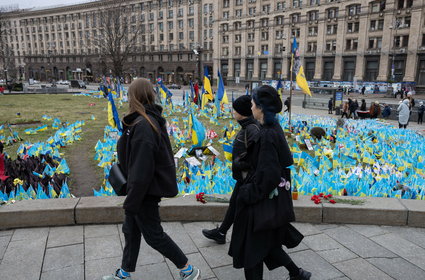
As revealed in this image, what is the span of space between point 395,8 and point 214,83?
36357 mm

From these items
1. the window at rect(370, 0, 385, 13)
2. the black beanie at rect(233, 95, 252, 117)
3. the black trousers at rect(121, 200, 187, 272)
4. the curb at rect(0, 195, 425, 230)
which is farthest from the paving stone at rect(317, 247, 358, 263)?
the window at rect(370, 0, 385, 13)

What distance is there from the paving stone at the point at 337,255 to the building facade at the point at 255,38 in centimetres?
4063

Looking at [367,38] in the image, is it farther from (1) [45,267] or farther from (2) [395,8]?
(1) [45,267]

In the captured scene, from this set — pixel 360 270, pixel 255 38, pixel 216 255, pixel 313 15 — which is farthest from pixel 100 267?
pixel 255 38

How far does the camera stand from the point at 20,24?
110 m

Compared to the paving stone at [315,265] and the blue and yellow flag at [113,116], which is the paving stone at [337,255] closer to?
the paving stone at [315,265]

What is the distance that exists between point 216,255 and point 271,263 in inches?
37.1

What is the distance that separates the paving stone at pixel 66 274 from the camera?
3.40m

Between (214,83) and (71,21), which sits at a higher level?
(71,21)

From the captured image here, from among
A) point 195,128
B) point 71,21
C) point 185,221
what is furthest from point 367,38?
point 71,21

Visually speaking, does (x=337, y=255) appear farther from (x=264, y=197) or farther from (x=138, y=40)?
(x=138, y=40)

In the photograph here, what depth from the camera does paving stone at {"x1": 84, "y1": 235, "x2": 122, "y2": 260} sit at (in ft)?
12.6

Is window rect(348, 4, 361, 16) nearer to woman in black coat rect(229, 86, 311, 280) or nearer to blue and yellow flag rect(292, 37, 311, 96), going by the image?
blue and yellow flag rect(292, 37, 311, 96)

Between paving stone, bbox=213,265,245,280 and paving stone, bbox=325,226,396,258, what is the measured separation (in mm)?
1494
